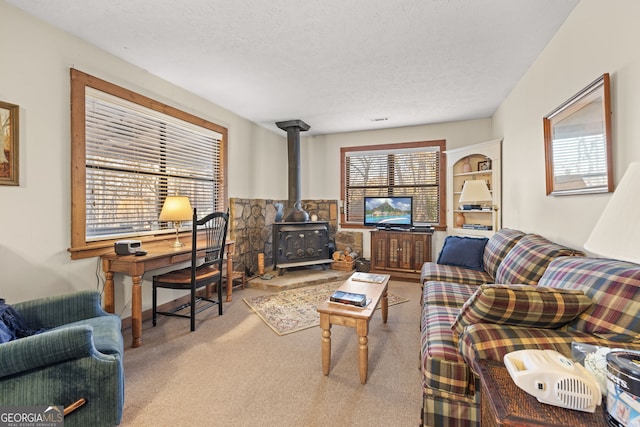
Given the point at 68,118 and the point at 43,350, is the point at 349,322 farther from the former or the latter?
the point at 68,118

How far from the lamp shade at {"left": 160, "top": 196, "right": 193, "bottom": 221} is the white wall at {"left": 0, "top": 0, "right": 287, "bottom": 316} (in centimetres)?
68

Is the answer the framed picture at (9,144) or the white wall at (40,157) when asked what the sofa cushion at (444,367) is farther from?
the framed picture at (9,144)

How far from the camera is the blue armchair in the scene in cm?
125

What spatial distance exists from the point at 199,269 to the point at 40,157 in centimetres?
152

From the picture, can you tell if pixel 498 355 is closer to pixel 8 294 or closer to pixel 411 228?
pixel 8 294

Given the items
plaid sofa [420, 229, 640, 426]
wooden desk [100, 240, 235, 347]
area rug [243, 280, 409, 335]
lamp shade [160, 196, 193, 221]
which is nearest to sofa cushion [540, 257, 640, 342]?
plaid sofa [420, 229, 640, 426]

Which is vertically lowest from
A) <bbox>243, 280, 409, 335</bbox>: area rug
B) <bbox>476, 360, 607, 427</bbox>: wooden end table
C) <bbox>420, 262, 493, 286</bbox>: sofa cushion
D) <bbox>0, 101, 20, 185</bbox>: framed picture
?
<bbox>243, 280, 409, 335</bbox>: area rug

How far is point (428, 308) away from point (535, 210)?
158 centimetres

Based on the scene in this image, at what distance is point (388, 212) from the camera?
191 inches

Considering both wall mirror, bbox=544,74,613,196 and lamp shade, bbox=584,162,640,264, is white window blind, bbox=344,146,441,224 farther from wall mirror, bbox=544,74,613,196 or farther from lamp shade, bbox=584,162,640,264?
lamp shade, bbox=584,162,640,264

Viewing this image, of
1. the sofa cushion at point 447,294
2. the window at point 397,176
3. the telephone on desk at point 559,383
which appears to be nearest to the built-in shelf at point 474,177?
the window at point 397,176

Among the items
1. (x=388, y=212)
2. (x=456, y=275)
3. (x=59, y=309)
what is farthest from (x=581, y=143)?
(x=59, y=309)

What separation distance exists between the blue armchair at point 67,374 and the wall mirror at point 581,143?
9.33ft

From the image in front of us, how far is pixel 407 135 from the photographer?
490cm
